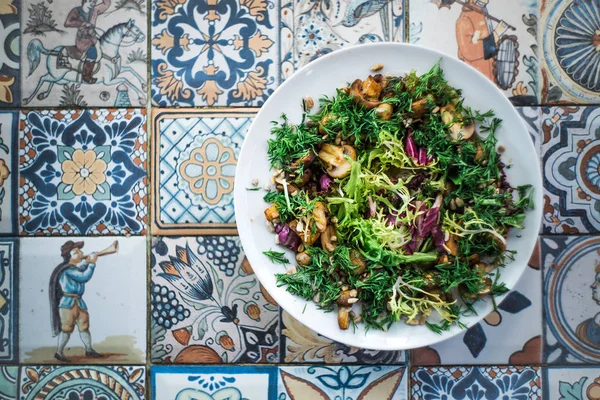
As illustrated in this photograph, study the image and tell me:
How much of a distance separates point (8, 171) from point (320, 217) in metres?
0.80

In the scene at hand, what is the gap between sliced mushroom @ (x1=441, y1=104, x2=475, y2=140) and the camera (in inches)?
37.3

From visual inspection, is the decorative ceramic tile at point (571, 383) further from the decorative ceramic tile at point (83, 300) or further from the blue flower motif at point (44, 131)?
the blue flower motif at point (44, 131)

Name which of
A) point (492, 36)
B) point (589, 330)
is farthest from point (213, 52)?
point (589, 330)

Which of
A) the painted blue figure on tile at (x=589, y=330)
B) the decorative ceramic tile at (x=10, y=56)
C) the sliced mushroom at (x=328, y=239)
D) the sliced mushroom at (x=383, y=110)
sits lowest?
the painted blue figure on tile at (x=589, y=330)

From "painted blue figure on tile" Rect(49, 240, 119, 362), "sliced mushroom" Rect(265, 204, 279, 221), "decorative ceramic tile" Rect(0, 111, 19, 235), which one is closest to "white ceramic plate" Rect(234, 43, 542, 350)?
"sliced mushroom" Rect(265, 204, 279, 221)

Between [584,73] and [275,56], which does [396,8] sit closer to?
[275,56]

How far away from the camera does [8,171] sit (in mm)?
1174

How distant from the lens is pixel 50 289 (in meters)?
1.17

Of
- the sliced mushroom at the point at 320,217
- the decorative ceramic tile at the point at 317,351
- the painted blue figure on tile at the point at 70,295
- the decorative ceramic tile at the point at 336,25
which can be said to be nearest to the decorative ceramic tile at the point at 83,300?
the painted blue figure on tile at the point at 70,295

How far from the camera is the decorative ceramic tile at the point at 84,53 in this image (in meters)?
1.15

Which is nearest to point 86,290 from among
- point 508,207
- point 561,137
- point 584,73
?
point 508,207

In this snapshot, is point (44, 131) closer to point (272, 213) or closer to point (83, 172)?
point (83, 172)

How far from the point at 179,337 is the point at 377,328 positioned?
0.49m

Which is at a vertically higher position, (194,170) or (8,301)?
(194,170)
